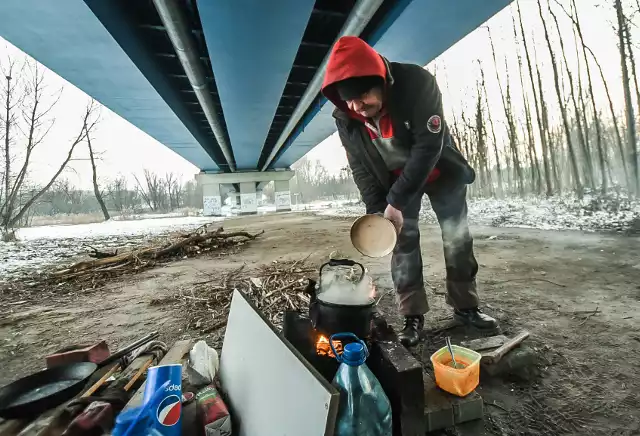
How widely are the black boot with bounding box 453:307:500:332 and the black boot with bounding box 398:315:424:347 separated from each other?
31cm

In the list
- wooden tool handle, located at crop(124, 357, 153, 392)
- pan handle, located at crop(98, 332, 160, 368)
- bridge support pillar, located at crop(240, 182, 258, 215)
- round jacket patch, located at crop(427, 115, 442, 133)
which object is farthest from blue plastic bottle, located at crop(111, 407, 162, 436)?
bridge support pillar, located at crop(240, 182, 258, 215)

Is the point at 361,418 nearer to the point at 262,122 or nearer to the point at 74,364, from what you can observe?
the point at 74,364

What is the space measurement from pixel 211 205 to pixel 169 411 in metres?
27.4

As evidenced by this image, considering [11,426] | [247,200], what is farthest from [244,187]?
[11,426]

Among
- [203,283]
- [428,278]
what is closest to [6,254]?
[203,283]

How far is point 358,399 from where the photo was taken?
3.41ft

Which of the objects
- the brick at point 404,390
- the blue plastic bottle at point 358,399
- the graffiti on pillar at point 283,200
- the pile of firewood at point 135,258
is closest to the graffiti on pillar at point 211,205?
the graffiti on pillar at point 283,200

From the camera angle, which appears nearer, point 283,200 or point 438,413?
point 438,413

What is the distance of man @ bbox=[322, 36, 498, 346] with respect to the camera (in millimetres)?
1666

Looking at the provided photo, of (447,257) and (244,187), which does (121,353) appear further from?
(244,187)

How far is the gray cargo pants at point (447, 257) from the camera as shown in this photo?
2.13 m

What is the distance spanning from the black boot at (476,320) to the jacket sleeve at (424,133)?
1.03 meters

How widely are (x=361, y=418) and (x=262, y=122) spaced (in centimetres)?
1096

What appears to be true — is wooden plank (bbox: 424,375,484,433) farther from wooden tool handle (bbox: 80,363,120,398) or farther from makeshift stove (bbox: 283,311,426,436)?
wooden tool handle (bbox: 80,363,120,398)
